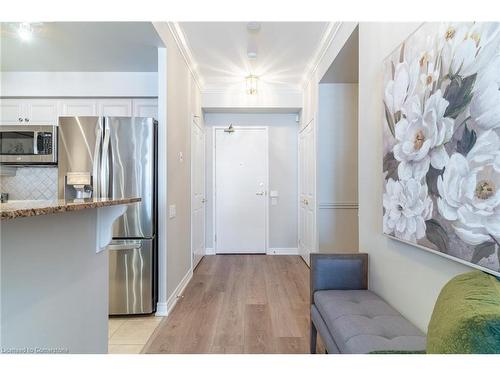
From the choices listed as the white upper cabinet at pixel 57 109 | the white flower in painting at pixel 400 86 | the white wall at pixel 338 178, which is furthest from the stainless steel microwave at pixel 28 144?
the white flower in painting at pixel 400 86

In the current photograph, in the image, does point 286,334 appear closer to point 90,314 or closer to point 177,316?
point 177,316

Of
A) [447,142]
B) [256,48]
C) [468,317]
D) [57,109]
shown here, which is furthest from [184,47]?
[468,317]

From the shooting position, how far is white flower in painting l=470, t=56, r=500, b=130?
0.91 meters

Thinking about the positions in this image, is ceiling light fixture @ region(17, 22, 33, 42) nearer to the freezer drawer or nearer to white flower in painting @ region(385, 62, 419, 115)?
the freezer drawer

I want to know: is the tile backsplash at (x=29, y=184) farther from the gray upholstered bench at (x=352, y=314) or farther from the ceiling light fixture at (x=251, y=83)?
the gray upholstered bench at (x=352, y=314)

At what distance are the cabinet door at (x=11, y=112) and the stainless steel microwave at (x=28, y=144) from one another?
0.38 metres

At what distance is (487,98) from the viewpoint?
3.10ft

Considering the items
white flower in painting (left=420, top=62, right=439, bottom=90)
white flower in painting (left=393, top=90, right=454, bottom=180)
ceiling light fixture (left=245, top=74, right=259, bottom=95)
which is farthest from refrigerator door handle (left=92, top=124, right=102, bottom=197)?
white flower in painting (left=420, top=62, right=439, bottom=90)

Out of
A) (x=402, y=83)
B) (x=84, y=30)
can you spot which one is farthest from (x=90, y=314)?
(x=84, y=30)

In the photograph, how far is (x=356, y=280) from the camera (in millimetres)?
1864

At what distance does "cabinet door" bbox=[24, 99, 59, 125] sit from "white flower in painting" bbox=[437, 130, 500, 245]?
396cm

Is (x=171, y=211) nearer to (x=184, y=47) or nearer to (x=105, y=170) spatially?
(x=105, y=170)

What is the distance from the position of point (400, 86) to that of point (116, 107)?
302 centimetres

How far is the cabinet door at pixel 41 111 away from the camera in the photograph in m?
3.29
